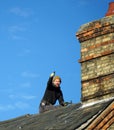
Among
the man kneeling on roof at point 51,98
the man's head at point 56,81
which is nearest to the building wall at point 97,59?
the man's head at point 56,81

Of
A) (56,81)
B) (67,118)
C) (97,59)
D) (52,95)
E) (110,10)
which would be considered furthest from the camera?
(52,95)

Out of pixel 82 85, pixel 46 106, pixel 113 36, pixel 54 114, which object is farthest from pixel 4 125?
pixel 113 36

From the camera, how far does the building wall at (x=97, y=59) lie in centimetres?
1263

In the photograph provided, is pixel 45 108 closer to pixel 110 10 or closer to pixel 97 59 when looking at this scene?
pixel 97 59

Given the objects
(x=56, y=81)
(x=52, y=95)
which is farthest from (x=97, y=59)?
(x=52, y=95)

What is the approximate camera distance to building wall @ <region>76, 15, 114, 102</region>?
1263cm

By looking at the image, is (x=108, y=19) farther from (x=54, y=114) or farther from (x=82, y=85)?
(x=54, y=114)

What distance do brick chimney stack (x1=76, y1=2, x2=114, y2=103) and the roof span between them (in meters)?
0.40

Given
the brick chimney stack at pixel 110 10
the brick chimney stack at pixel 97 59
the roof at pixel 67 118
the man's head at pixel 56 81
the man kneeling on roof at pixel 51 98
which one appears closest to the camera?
the roof at pixel 67 118

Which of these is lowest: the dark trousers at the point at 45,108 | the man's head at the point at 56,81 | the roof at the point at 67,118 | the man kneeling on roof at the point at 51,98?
the roof at the point at 67,118

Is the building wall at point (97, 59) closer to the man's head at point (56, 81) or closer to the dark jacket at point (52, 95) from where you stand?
the man's head at point (56, 81)

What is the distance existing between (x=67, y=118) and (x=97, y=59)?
1907 mm

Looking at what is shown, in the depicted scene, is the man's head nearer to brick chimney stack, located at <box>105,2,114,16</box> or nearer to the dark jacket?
the dark jacket

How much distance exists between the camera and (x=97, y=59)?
42.7 ft
